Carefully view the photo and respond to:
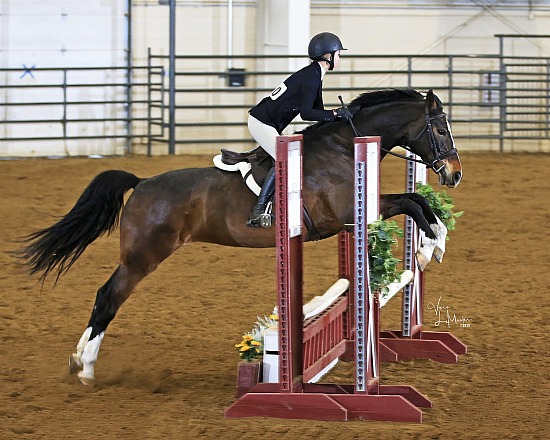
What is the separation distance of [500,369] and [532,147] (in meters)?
12.7

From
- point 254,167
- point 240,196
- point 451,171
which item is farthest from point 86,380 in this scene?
point 451,171

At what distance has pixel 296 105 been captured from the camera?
569 cm

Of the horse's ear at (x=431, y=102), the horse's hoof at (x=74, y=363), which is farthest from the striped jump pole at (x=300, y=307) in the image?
the horse's hoof at (x=74, y=363)

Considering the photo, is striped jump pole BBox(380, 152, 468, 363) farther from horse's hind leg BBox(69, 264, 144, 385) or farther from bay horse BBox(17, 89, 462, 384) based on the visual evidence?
horse's hind leg BBox(69, 264, 144, 385)

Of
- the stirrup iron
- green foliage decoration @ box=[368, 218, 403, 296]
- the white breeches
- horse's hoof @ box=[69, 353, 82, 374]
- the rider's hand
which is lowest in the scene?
horse's hoof @ box=[69, 353, 82, 374]

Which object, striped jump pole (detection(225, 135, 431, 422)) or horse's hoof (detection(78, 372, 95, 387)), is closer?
striped jump pole (detection(225, 135, 431, 422))

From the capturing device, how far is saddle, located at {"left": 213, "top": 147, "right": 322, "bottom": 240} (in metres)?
5.67

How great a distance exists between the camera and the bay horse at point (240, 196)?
18.6ft

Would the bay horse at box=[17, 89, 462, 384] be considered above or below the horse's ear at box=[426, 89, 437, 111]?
below

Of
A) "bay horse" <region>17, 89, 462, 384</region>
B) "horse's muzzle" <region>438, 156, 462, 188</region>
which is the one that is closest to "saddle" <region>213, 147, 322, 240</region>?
"bay horse" <region>17, 89, 462, 384</region>

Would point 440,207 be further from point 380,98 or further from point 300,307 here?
point 300,307

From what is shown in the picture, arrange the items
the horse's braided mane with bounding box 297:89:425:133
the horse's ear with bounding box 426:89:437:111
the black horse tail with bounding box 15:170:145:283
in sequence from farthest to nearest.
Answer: the black horse tail with bounding box 15:170:145:283
the horse's braided mane with bounding box 297:89:425:133
the horse's ear with bounding box 426:89:437:111

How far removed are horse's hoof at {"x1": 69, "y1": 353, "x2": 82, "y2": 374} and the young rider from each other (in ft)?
4.20

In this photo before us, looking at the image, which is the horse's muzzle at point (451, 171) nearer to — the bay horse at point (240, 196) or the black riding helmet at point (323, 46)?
the bay horse at point (240, 196)
